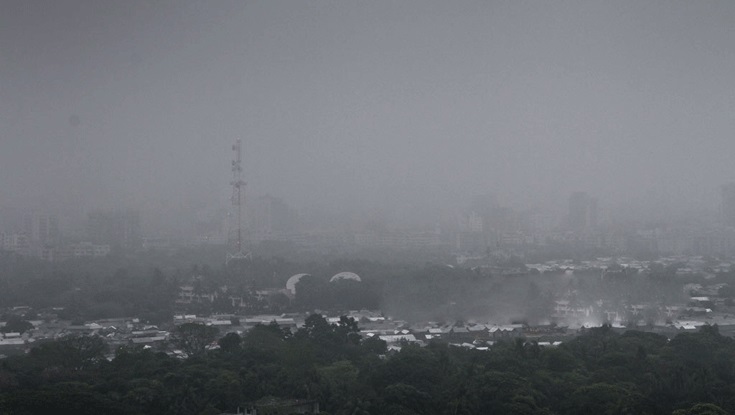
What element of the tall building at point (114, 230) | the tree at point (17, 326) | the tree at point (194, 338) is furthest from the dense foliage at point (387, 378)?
the tall building at point (114, 230)

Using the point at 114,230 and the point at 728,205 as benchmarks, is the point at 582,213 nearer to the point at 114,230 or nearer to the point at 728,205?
the point at 728,205

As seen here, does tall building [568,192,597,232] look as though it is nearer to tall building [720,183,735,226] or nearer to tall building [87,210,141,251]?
tall building [720,183,735,226]

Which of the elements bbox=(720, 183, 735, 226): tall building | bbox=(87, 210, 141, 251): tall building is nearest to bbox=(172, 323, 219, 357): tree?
bbox=(87, 210, 141, 251): tall building

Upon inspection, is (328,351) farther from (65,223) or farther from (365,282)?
(65,223)

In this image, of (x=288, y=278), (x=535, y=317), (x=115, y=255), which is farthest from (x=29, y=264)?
(x=535, y=317)

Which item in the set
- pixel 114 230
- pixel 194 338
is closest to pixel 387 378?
pixel 194 338

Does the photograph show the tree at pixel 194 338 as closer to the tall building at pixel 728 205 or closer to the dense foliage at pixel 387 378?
the dense foliage at pixel 387 378
